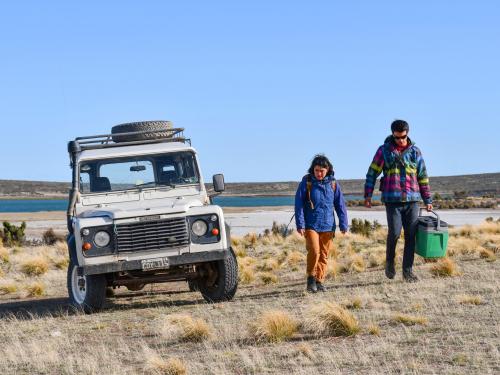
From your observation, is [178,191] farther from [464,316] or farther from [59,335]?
[464,316]

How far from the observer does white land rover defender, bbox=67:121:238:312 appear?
10.6m

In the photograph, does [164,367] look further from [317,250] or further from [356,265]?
[356,265]

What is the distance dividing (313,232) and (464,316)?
307 centimetres

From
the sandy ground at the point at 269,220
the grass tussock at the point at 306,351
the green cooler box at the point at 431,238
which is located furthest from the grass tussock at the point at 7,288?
the sandy ground at the point at 269,220

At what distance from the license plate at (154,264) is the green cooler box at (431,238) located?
11.9ft

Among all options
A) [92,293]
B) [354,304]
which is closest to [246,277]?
[92,293]

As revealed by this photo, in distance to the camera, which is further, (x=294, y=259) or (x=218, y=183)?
(x=294, y=259)

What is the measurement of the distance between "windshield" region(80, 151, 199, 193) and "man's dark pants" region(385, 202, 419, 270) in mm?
2879

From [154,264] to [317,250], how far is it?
→ 2.27 meters

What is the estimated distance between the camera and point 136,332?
30.3 ft

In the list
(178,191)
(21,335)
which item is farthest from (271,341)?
(178,191)

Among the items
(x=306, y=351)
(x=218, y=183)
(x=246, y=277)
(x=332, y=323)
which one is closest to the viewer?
(x=306, y=351)

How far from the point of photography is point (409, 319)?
8.42 meters

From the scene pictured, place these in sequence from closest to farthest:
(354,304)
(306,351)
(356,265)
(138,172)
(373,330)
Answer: (306,351) → (373,330) → (354,304) → (138,172) → (356,265)
